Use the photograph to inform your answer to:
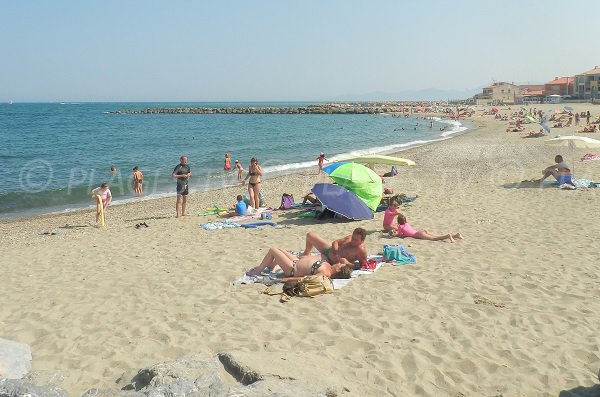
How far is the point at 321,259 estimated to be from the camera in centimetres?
634

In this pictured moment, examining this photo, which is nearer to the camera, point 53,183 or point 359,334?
point 359,334

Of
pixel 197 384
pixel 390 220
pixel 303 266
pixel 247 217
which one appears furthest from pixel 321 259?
pixel 247 217

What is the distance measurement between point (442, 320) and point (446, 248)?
292 cm

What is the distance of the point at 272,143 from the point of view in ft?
118

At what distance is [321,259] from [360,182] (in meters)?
3.99

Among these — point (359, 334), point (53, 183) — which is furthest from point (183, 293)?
point (53, 183)

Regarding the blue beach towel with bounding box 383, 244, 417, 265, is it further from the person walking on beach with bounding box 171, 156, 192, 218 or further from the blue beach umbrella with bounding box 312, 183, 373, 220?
the person walking on beach with bounding box 171, 156, 192, 218

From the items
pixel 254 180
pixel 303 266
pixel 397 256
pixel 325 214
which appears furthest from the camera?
pixel 254 180

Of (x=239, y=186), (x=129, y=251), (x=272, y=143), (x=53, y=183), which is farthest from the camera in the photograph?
(x=272, y=143)

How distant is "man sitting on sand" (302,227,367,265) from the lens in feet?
21.4

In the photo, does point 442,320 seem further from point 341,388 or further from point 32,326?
point 32,326

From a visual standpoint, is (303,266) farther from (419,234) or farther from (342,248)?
(419,234)

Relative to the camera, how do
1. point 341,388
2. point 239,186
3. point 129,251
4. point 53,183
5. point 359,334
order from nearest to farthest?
point 341,388 → point 359,334 → point 129,251 → point 239,186 → point 53,183

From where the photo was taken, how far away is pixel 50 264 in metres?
7.71
